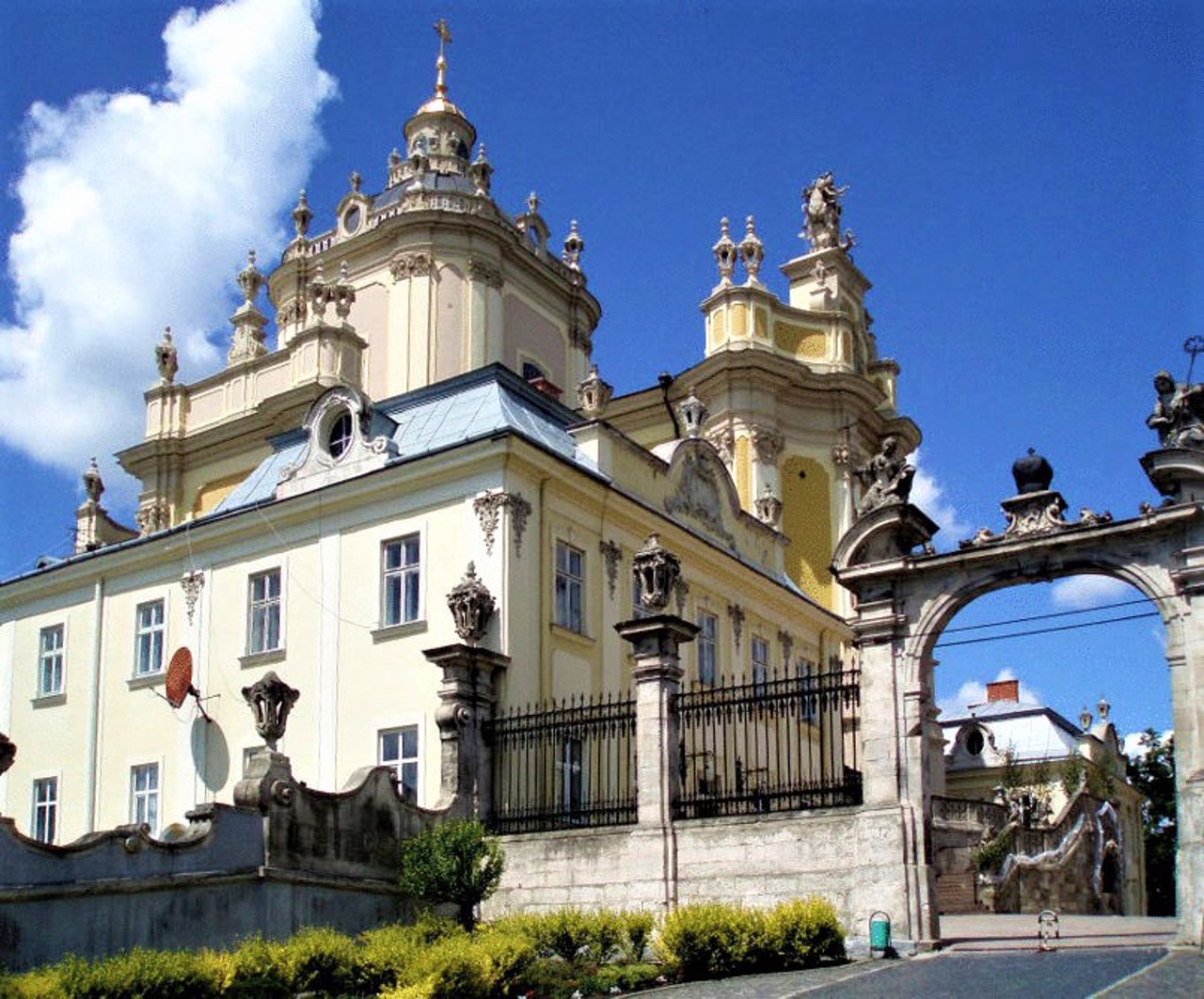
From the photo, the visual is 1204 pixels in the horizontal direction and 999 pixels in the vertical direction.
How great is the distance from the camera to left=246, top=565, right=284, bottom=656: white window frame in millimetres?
30703

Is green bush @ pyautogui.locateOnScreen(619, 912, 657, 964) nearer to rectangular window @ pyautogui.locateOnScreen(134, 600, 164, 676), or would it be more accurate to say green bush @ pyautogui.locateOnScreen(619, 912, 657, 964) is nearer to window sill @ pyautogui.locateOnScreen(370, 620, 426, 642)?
window sill @ pyautogui.locateOnScreen(370, 620, 426, 642)

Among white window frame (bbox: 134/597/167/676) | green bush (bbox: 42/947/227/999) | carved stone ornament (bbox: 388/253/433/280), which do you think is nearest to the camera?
green bush (bbox: 42/947/227/999)

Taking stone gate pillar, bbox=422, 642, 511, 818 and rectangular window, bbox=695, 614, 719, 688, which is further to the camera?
rectangular window, bbox=695, 614, 719, 688

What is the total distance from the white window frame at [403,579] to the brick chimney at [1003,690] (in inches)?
1629

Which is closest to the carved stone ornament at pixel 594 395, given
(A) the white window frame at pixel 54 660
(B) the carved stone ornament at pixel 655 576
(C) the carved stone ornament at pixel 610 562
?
(C) the carved stone ornament at pixel 610 562

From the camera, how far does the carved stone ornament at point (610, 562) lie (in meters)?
30.7

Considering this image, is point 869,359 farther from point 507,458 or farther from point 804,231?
point 507,458

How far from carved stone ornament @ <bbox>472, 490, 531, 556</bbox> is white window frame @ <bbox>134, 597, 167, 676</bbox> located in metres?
8.75

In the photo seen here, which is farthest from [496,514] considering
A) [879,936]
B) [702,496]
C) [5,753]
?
[879,936]

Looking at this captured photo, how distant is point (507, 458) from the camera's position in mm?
27875

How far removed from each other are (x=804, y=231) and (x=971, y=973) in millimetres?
37999

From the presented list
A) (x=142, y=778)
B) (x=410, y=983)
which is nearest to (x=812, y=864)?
(x=410, y=983)

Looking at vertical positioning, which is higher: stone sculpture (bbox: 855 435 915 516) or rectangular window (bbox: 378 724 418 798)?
stone sculpture (bbox: 855 435 915 516)

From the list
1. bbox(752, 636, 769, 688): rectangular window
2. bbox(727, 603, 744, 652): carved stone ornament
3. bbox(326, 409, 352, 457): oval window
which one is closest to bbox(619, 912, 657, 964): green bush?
bbox(326, 409, 352, 457): oval window
